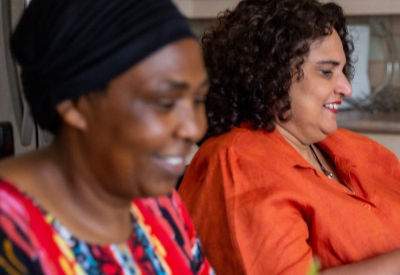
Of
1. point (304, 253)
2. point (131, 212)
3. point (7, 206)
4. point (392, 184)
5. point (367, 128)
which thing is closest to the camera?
point (7, 206)

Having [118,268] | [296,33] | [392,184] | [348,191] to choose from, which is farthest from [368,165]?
[118,268]

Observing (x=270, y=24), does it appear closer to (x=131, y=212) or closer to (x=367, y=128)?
(x=131, y=212)

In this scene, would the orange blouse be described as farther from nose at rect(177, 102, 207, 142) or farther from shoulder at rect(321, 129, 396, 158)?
nose at rect(177, 102, 207, 142)

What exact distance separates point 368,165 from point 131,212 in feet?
3.40

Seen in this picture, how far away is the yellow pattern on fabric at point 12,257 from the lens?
1.78ft

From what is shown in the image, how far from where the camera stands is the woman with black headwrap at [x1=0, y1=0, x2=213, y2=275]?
1.89 feet

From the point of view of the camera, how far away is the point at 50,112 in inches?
25.4

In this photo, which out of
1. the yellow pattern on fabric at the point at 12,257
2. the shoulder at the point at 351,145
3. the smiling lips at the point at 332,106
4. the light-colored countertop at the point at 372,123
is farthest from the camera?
the light-colored countertop at the point at 372,123

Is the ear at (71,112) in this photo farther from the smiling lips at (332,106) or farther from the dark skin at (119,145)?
the smiling lips at (332,106)

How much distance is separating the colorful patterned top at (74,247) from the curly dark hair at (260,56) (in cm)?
56

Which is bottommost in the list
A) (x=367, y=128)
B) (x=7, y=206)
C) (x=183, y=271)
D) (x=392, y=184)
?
(x=367, y=128)

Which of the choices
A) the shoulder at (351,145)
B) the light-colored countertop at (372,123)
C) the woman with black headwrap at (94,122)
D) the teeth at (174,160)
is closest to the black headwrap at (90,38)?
the woman with black headwrap at (94,122)

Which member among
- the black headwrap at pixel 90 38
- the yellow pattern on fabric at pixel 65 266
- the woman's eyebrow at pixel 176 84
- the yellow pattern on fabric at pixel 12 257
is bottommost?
the yellow pattern on fabric at pixel 65 266

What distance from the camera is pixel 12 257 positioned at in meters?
0.55
